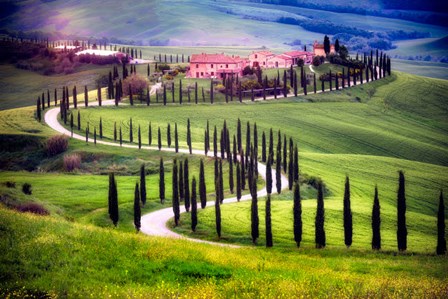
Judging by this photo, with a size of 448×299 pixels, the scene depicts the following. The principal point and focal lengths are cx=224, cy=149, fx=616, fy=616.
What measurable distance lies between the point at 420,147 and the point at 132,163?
6682cm

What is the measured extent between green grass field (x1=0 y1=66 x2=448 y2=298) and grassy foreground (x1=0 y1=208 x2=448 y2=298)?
0.30ft

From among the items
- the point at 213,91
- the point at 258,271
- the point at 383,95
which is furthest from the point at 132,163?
the point at 383,95

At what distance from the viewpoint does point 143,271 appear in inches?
1201

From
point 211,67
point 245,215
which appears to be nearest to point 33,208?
point 245,215

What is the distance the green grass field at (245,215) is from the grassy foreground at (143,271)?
0.30ft

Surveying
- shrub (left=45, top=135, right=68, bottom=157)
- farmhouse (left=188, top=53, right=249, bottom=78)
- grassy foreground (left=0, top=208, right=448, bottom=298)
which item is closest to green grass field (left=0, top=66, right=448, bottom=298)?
grassy foreground (left=0, top=208, right=448, bottom=298)

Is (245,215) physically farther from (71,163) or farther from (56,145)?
(56,145)

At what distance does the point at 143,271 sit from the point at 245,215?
3823 centimetres

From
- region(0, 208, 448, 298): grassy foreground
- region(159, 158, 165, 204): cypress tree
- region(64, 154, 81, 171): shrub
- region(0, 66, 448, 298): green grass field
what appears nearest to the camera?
region(0, 208, 448, 298): grassy foreground

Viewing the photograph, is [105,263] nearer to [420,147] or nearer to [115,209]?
[115,209]

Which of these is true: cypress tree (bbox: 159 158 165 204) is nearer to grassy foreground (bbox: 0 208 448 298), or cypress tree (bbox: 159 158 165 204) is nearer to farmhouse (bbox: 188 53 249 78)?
grassy foreground (bbox: 0 208 448 298)

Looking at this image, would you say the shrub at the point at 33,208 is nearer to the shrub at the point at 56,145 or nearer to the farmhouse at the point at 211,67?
the shrub at the point at 56,145

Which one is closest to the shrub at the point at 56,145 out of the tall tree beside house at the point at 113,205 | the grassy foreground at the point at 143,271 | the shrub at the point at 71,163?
the shrub at the point at 71,163

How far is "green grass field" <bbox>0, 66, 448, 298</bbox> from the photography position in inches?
1152
